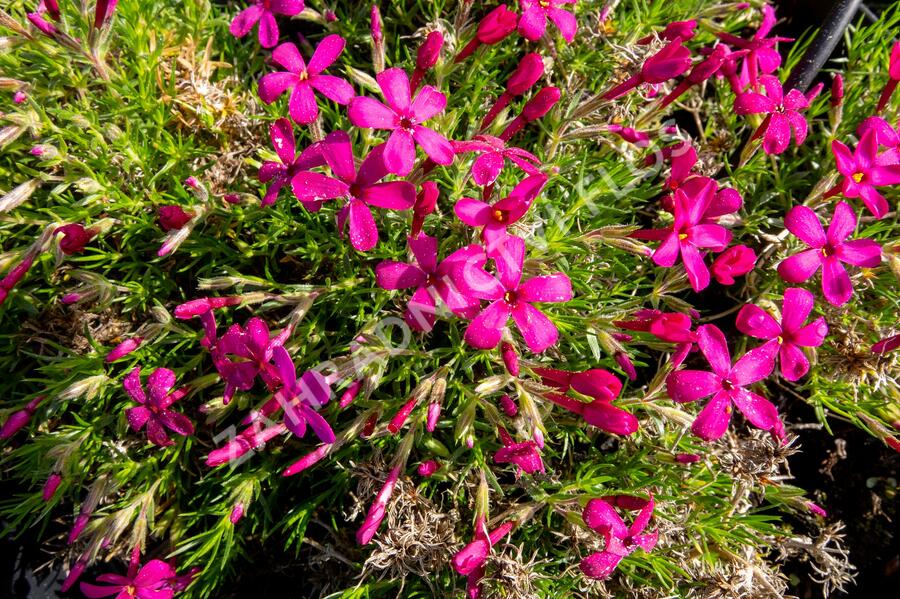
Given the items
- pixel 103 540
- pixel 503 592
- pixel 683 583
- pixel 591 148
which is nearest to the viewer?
pixel 503 592

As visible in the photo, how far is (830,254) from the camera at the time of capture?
2076 mm

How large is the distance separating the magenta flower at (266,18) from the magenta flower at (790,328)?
1.70 meters

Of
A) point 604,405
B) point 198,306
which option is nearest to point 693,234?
point 604,405

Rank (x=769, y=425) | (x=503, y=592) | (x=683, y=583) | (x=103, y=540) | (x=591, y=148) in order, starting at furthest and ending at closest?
(x=591, y=148) < (x=683, y=583) < (x=103, y=540) < (x=503, y=592) < (x=769, y=425)

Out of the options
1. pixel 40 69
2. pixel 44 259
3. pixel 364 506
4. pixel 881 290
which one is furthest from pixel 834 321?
pixel 40 69

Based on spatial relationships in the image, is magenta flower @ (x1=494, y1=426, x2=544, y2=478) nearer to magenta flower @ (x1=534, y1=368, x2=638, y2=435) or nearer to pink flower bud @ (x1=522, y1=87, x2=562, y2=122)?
magenta flower @ (x1=534, y1=368, x2=638, y2=435)

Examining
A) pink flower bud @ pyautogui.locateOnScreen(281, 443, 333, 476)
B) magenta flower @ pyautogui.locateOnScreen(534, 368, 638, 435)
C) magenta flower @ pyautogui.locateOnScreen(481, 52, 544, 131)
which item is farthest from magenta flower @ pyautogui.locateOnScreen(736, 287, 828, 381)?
pink flower bud @ pyautogui.locateOnScreen(281, 443, 333, 476)

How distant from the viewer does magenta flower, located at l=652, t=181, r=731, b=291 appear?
1.92 meters

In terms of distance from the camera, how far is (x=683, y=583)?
8.30 feet

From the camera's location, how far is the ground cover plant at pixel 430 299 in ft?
6.55

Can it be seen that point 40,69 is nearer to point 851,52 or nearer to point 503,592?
point 503,592

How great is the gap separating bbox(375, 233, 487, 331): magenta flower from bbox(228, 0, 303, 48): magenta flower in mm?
932

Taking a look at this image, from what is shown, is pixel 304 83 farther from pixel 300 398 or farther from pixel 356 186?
pixel 300 398

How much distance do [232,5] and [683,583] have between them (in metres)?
3.05
